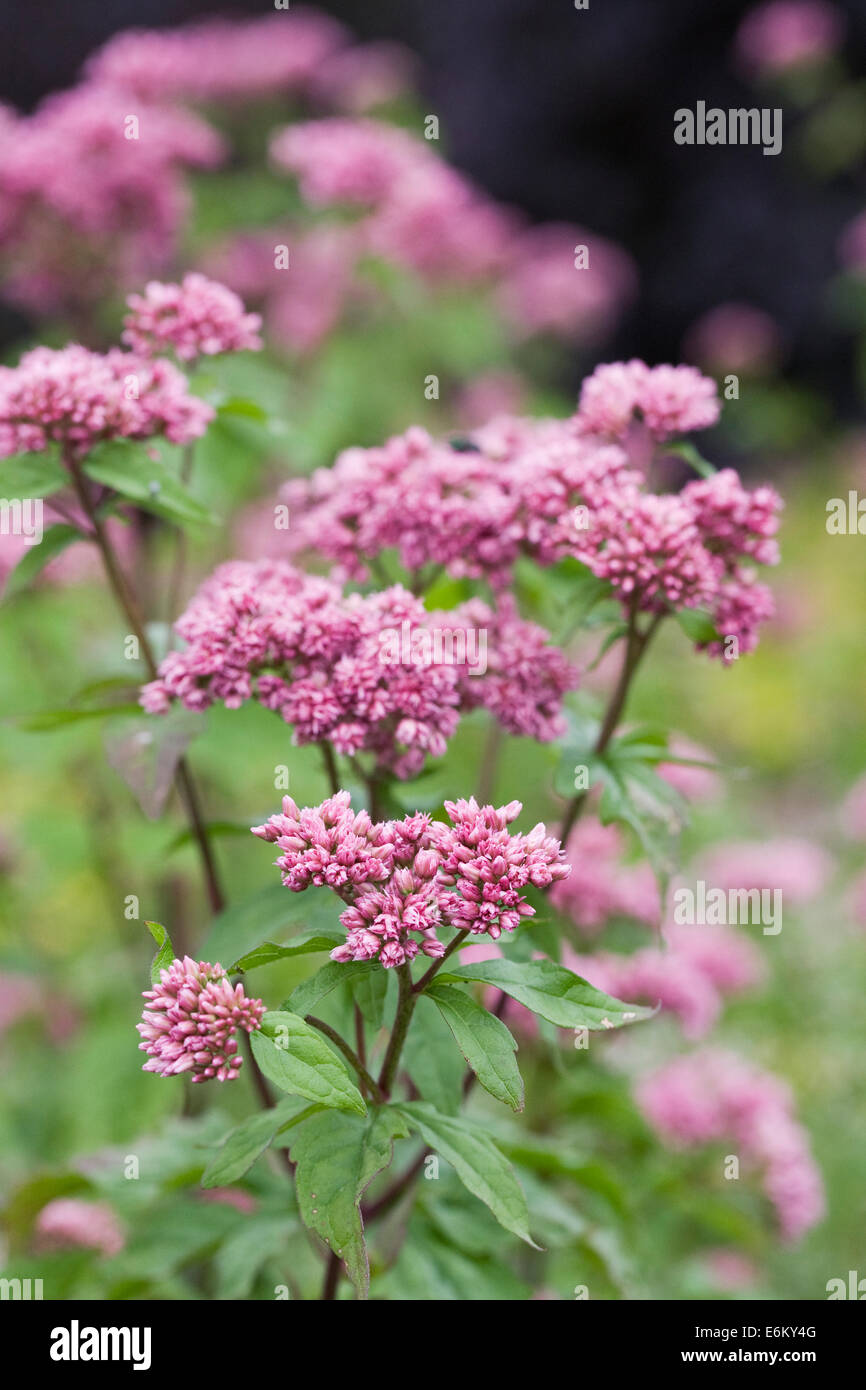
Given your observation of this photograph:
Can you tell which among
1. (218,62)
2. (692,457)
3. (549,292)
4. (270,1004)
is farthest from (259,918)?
(549,292)

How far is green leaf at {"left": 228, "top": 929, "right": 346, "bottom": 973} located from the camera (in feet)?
4.39

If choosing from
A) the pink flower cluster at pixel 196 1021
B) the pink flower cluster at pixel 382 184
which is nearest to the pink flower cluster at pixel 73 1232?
the pink flower cluster at pixel 196 1021

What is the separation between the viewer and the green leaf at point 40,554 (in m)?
1.80

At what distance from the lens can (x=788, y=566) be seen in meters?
7.97

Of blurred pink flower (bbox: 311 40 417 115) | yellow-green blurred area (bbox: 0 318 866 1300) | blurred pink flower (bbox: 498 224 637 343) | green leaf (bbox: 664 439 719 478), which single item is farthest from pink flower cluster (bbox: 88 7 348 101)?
green leaf (bbox: 664 439 719 478)

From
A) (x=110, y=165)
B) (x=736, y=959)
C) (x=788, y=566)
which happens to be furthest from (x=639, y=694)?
(x=788, y=566)

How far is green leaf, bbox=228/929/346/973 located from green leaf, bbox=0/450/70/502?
2.26ft

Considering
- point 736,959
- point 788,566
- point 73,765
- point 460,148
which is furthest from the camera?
point 460,148

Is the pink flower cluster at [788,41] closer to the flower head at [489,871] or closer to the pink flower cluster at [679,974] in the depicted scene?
the pink flower cluster at [679,974]

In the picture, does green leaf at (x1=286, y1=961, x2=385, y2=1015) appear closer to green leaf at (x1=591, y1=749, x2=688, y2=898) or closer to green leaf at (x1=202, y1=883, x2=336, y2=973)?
green leaf at (x1=202, y1=883, x2=336, y2=973)

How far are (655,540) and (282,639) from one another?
0.46 meters

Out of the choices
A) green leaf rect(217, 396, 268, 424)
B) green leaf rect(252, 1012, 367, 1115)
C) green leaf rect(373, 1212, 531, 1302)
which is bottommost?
green leaf rect(373, 1212, 531, 1302)
